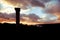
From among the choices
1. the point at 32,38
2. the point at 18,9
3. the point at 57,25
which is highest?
the point at 18,9

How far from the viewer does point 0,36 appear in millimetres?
11977

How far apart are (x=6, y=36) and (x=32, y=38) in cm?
213

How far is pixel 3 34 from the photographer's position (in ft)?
40.3

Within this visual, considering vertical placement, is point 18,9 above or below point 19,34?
above

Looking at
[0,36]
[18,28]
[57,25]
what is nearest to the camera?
[0,36]

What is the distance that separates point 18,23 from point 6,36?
2399mm

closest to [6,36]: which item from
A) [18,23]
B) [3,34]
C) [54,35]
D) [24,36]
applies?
[3,34]

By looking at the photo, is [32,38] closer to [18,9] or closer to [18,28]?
[18,28]

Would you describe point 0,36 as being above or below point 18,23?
below

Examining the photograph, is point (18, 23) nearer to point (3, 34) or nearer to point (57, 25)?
point (3, 34)

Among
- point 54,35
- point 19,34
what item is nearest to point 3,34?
point 19,34

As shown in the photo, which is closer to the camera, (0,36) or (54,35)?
(0,36)

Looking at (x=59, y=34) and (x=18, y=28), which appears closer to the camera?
(x=59, y=34)

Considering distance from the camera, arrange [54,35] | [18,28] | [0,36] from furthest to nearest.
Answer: [18,28]
[54,35]
[0,36]
